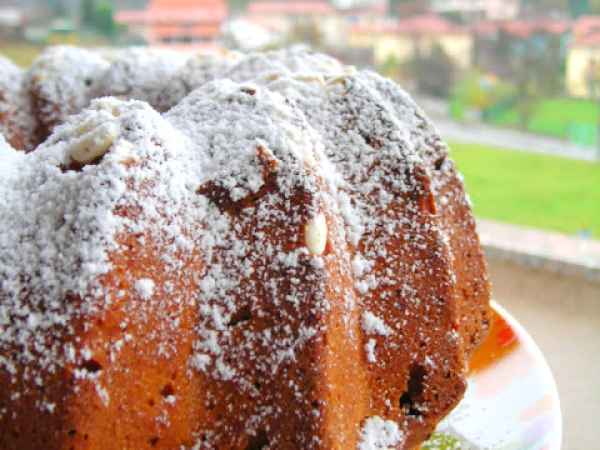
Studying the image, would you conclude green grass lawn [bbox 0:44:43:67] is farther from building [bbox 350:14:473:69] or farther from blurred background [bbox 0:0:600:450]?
building [bbox 350:14:473:69]

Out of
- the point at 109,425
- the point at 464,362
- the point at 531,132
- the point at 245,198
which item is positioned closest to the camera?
the point at 109,425

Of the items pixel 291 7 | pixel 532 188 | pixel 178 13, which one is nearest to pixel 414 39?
pixel 291 7

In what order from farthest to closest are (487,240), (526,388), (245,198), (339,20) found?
(339,20) < (487,240) < (526,388) < (245,198)

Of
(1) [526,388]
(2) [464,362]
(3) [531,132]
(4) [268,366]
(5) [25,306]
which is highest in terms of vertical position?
(5) [25,306]

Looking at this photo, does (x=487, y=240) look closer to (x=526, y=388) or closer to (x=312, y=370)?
(x=526, y=388)

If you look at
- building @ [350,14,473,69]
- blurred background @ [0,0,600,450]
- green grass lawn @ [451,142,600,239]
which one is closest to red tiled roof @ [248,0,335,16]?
blurred background @ [0,0,600,450]

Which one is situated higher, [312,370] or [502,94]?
[312,370]

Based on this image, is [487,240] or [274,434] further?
[487,240]

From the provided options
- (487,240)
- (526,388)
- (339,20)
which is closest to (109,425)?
(526,388)
